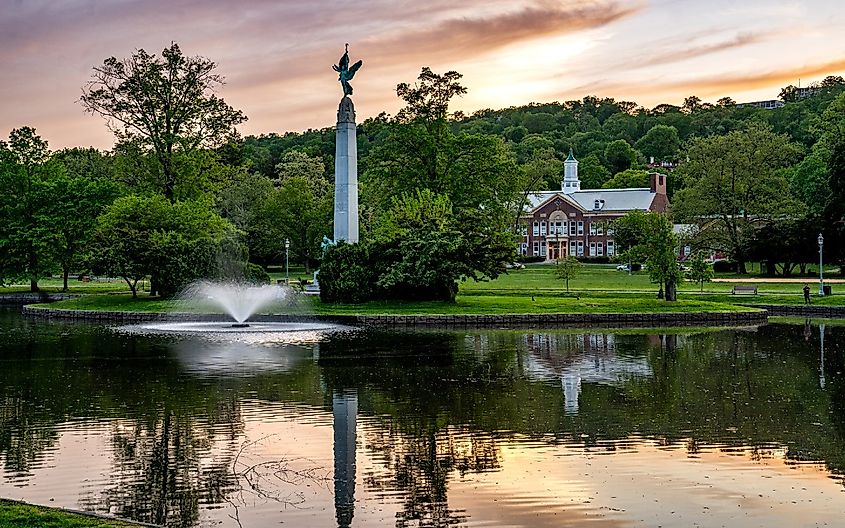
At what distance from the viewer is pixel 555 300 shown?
44281mm

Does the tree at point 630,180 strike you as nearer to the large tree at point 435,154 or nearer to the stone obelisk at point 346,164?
the large tree at point 435,154

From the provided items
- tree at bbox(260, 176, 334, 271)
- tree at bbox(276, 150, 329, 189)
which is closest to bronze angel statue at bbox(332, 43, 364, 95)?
tree at bbox(260, 176, 334, 271)

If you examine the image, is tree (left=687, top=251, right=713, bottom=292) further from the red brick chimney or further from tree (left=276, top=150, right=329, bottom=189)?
the red brick chimney

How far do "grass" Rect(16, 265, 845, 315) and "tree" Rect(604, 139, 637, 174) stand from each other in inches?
3104

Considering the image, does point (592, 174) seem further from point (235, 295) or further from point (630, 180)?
point (235, 295)

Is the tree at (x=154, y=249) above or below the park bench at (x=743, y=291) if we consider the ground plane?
above

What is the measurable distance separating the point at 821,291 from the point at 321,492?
41.7 m

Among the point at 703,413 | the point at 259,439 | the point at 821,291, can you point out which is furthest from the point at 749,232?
the point at 259,439

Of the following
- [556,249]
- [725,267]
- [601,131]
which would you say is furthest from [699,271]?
[601,131]

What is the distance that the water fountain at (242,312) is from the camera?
110 feet

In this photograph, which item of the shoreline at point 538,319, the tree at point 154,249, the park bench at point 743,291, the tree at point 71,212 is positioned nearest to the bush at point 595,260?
the park bench at point 743,291

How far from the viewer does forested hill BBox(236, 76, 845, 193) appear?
120625 millimetres

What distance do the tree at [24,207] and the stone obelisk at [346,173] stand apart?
18884 millimetres

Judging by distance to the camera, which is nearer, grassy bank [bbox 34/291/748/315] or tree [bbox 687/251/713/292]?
grassy bank [bbox 34/291/748/315]
